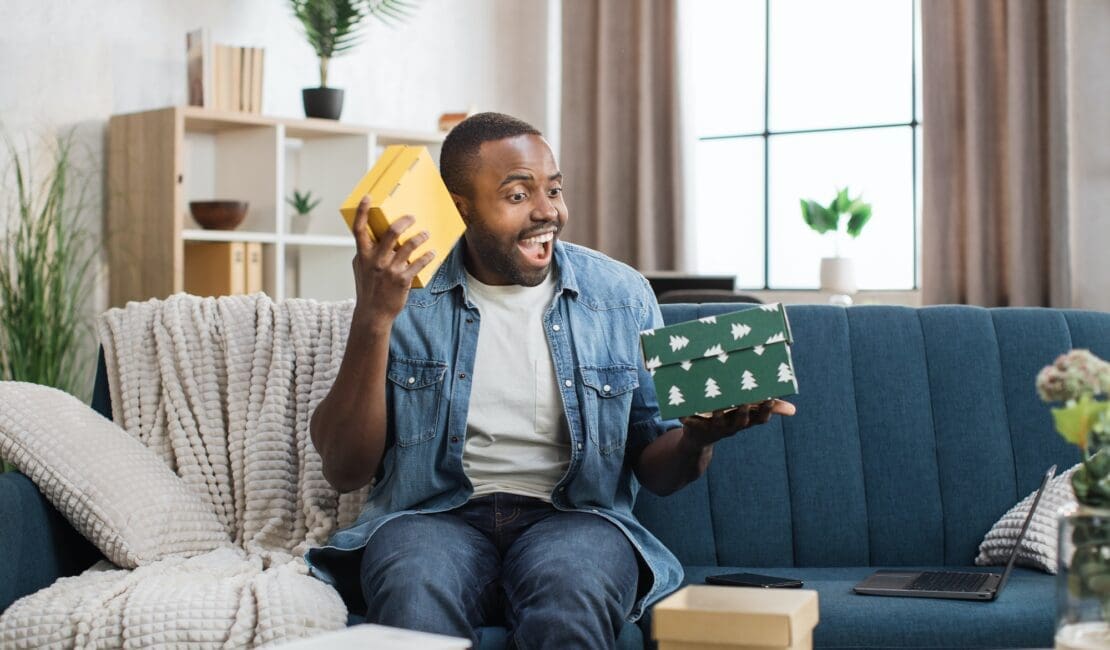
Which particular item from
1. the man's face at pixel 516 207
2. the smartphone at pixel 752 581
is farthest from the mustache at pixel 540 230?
the smartphone at pixel 752 581

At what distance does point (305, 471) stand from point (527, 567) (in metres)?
0.55

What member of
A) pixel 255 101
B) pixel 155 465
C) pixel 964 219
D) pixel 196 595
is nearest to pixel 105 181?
pixel 255 101

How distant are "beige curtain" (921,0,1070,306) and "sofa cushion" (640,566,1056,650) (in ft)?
9.62

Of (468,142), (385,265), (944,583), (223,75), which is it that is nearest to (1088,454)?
(944,583)

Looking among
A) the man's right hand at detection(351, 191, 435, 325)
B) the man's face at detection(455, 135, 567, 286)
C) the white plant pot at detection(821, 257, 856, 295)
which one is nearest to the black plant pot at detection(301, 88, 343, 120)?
the white plant pot at detection(821, 257, 856, 295)

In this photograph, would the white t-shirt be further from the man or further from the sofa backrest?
the sofa backrest

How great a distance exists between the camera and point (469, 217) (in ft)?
6.77

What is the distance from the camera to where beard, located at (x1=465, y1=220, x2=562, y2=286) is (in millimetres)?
2033

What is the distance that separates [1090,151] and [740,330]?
11.3ft

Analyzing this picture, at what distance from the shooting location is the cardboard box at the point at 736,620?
1.15m

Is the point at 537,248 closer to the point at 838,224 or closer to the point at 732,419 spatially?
the point at 732,419

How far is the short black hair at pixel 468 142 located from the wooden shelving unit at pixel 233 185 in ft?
7.02

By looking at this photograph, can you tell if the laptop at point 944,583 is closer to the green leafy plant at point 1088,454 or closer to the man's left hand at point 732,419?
the man's left hand at point 732,419

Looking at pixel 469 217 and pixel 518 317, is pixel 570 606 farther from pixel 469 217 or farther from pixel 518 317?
pixel 469 217
